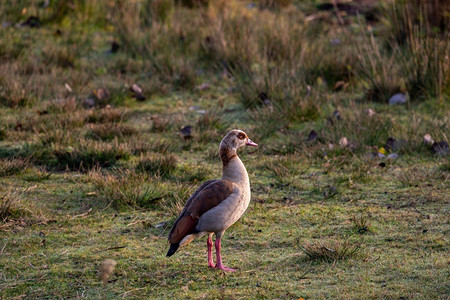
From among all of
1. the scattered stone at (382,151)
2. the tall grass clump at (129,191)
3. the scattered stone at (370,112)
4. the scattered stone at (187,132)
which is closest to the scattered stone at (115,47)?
the scattered stone at (187,132)

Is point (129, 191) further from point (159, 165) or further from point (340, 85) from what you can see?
point (340, 85)

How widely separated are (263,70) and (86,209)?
3.77 metres

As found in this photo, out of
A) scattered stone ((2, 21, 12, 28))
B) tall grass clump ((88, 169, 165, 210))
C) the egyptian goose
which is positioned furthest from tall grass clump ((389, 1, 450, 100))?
scattered stone ((2, 21, 12, 28))

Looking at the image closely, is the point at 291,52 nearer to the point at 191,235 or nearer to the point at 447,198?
the point at 447,198

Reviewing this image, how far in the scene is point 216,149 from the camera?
21.4 feet

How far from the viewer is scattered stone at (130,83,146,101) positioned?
8.02 metres

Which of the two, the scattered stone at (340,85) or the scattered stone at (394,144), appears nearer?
the scattered stone at (394,144)

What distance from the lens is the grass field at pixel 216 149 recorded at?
3945 millimetres

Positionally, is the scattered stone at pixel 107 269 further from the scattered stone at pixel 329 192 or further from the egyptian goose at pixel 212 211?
the scattered stone at pixel 329 192

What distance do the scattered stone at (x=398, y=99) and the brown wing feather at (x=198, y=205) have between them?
14.2ft

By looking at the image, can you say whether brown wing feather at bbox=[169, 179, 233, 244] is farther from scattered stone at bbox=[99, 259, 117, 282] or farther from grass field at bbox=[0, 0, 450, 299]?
scattered stone at bbox=[99, 259, 117, 282]

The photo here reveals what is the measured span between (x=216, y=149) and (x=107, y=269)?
2776mm

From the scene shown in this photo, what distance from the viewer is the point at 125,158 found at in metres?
6.13

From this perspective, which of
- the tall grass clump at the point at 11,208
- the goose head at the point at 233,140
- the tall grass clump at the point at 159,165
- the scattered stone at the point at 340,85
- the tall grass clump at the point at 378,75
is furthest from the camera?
the scattered stone at the point at 340,85
